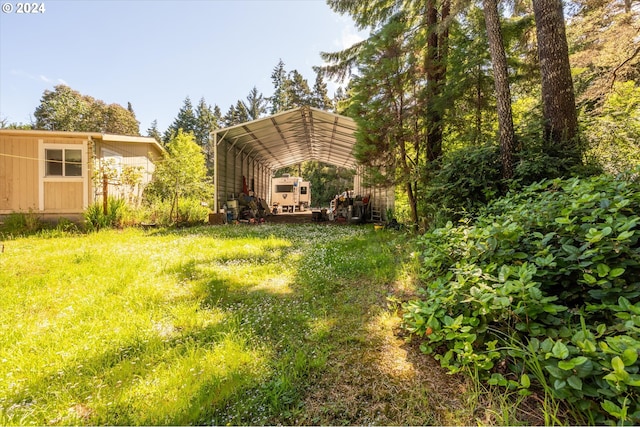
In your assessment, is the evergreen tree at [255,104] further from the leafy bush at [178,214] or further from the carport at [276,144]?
the leafy bush at [178,214]

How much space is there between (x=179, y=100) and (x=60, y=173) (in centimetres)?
4517

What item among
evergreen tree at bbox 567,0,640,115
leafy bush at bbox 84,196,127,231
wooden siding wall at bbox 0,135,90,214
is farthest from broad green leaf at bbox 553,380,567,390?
wooden siding wall at bbox 0,135,90,214

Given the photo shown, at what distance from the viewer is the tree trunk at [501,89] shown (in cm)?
425

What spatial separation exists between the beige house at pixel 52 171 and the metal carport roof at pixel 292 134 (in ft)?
13.7

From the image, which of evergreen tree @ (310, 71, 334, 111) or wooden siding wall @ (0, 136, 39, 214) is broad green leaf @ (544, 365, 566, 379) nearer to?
wooden siding wall @ (0, 136, 39, 214)

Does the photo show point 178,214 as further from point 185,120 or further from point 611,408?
point 185,120

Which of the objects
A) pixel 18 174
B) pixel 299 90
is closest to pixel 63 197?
pixel 18 174

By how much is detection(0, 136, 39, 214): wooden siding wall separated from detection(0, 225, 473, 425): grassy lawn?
695 cm

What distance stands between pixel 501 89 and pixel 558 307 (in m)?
4.35

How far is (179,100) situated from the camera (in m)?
47.4

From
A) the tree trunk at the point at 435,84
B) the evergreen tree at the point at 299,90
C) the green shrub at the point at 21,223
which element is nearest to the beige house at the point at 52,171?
the green shrub at the point at 21,223

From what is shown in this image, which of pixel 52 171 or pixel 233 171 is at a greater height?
pixel 233 171

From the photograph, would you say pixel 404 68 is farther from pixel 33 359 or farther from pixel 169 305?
pixel 33 359

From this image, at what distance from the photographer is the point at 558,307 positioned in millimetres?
1493
